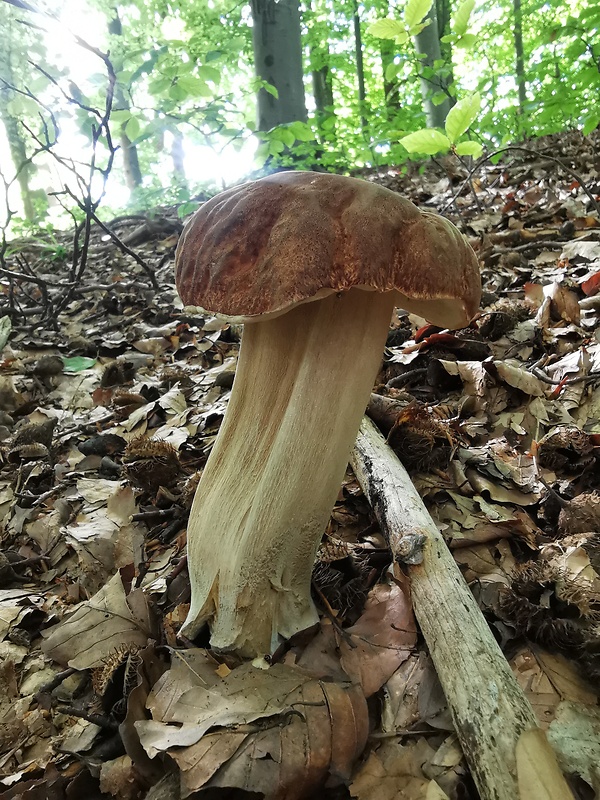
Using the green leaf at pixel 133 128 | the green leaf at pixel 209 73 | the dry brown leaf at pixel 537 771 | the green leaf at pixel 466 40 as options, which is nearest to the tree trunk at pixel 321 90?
the green leaf at pixel 209 73

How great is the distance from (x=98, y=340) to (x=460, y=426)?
3834 millimetres

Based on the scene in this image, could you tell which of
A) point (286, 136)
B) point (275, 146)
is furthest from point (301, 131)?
point (275, 146)

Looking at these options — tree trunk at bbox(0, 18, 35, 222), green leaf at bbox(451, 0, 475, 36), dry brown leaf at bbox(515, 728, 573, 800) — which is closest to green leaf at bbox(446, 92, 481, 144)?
green leaf at bbox(451, 0, 475, 36)

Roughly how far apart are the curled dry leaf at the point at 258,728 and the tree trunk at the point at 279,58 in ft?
22.5

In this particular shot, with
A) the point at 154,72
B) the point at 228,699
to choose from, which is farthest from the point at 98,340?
the point at 228,699

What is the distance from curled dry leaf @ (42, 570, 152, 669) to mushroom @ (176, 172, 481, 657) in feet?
0.86

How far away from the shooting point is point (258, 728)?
1528mm

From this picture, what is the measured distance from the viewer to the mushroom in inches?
56.9

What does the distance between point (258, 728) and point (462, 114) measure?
365 cm

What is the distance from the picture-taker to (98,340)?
17.0 ft

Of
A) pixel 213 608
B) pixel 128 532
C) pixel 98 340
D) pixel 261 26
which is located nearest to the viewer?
pixel 213 608

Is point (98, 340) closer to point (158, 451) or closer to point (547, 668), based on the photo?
point (158, 451)

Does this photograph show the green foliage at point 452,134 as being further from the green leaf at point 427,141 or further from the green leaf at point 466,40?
the green leaf at point 466,40

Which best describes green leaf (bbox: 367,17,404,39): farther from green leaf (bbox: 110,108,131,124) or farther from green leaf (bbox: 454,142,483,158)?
green leaf (bbox: 110,108,131,124)
